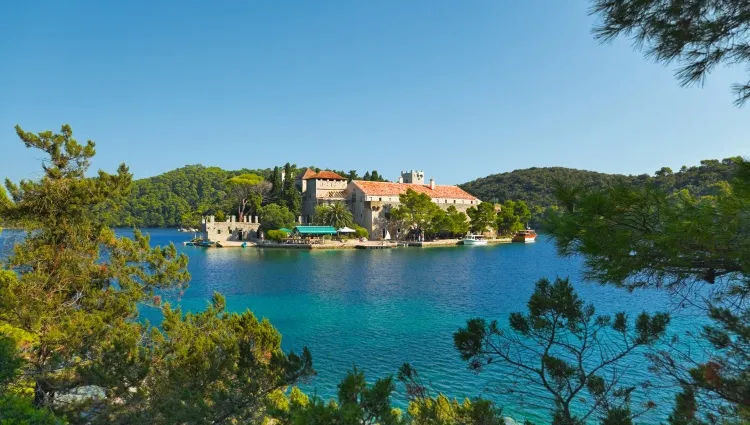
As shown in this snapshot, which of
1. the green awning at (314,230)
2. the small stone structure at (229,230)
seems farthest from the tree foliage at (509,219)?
the small stone structure at (229,230)

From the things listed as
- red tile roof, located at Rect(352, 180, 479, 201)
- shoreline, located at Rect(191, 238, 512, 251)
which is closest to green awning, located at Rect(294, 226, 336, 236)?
shoreline, located at Rect(191, 238, 512, 251)

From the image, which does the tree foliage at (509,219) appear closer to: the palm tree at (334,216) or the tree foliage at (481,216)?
the tree foliage at (481,216)

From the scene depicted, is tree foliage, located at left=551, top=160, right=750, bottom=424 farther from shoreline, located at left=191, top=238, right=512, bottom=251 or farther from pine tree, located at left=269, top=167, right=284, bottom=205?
pine tree, located at left=269, top=167, right=284, bottom=205

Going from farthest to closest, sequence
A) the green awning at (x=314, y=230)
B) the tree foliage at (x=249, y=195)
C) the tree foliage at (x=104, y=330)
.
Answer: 1. the tree foliage at (x=249, y=195)
2. the green awning at (x=314, y=230)
3. the tree foliage at (x=104, y=330)

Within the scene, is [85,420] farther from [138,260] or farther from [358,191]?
[358,191]

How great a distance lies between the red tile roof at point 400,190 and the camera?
4453 centimetres

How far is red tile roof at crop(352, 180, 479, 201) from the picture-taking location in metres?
44.5

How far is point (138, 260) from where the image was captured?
230 inches

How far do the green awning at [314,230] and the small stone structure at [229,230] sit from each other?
20.0 feet

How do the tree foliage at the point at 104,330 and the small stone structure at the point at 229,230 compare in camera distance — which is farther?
the small stone structure at the point at 229,230

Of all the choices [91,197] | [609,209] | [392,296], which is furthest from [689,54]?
[392,296]

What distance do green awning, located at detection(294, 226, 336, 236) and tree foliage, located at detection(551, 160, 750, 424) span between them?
122 feet

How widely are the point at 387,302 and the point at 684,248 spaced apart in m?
13.8

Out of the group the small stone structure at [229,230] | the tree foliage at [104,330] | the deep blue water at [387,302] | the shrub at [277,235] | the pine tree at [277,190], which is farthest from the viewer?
the pine tree at [277,190]
